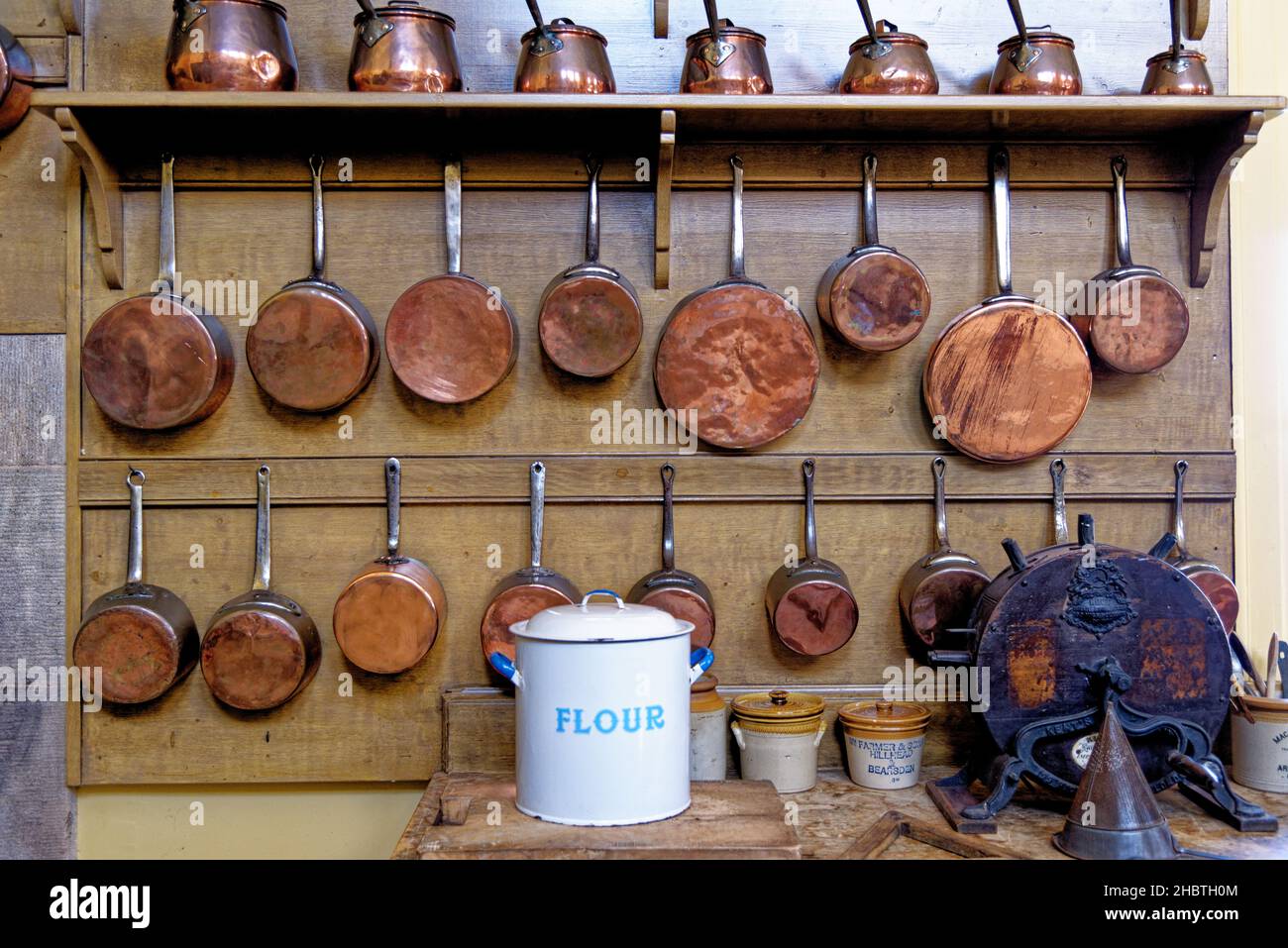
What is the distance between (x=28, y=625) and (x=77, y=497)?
0.81ft

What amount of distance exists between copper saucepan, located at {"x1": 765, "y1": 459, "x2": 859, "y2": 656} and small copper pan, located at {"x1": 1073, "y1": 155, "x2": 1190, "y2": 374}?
2.13 ft

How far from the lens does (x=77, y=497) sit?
196cm

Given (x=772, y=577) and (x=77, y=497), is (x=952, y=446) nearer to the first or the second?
(x=772, y=577)

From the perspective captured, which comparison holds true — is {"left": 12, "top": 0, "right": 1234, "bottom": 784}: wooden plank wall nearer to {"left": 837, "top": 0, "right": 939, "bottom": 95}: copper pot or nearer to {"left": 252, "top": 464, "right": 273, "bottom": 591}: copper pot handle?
{"left": 252, "top": 464, "right": 273, "bottom": 591}: copper pot handle

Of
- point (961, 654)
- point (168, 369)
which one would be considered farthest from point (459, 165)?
point (961, 654)

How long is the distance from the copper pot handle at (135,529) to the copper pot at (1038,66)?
1681 mm

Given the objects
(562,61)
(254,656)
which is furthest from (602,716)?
(562,61)

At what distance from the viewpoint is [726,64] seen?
1.86m

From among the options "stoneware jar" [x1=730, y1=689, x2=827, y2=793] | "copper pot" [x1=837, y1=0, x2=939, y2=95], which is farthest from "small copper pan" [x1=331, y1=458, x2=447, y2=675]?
"copper pot" [x1=837, y1=0, x2=939, y2=95]

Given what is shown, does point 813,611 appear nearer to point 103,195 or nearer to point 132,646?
point 132,646

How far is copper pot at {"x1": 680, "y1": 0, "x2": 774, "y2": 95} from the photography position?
6.10ft

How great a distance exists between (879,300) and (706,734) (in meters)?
0.82

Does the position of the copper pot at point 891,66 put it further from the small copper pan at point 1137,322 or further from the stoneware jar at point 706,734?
the stoneware jar at point 706,734

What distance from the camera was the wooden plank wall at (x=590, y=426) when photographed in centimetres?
198
